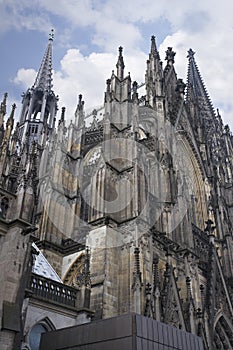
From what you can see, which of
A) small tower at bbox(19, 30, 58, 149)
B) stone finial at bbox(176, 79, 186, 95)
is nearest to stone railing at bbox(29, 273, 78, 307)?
stone finial at bbox(176, 79, 186, 95)

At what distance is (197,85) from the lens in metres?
52.8

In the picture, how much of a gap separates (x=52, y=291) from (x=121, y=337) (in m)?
4.06

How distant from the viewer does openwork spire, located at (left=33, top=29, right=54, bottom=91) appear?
4656 centimetres

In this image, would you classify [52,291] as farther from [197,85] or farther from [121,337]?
[197,85]

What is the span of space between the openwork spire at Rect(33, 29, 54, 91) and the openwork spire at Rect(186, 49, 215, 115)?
16.7m

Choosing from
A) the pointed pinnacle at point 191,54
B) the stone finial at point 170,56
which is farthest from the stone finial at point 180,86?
the pointed pinnacle at point 191,54

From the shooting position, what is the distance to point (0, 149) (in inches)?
590

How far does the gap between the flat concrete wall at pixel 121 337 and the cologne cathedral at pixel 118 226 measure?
1.17 meters

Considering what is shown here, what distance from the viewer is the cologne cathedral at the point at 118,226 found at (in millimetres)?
11542

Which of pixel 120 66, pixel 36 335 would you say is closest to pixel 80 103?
pixel 120 66

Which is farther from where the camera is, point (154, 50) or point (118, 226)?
point (154, 50)

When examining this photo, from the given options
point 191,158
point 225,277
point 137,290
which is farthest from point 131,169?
point 191,158

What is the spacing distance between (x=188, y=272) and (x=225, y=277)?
4.48 m

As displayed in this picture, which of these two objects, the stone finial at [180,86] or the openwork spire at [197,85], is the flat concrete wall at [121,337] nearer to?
the stone finial at [180,86]
